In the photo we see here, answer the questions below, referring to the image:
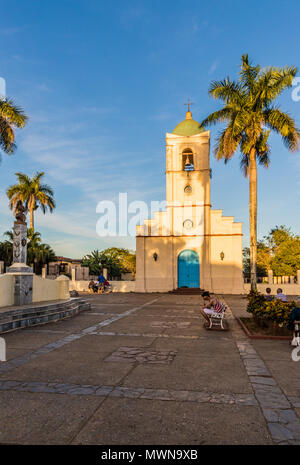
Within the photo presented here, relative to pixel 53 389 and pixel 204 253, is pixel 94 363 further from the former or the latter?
pixel 204 253

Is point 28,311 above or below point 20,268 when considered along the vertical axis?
below

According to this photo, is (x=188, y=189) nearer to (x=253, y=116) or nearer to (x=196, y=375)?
Answer: (x=253, y=116)

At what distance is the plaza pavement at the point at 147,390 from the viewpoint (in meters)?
3.39

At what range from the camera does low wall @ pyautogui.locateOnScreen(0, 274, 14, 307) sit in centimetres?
1078

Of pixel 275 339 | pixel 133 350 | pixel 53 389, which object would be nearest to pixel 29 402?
pixel 53 389

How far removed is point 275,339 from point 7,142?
1743cm

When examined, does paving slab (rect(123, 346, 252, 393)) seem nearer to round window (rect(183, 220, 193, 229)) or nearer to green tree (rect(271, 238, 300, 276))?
round window (rect(183, 220, 193, 229))

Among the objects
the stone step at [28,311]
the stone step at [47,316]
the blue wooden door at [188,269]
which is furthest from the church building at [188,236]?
the stone step at [28,311]

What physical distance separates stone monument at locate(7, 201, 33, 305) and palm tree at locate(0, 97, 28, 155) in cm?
747

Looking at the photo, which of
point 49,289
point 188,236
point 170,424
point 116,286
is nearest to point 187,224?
point 188,236

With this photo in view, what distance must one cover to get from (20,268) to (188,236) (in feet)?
57.2

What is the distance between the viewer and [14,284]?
1130 centimetres

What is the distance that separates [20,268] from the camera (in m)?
11.5

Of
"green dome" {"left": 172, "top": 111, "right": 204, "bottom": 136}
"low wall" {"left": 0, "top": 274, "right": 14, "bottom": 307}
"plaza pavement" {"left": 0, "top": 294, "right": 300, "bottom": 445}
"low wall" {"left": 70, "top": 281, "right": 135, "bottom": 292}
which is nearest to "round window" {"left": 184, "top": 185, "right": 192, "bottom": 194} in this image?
"green dome" {"left": 172, "top": 111, "right": 204, "bottom": 136}
